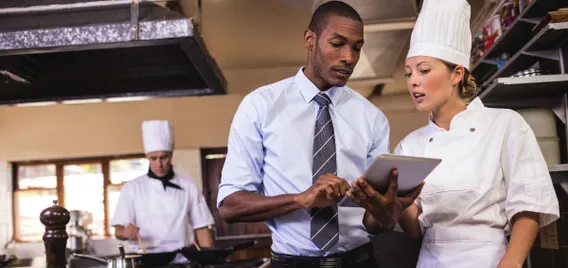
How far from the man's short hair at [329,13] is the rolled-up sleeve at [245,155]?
12.2 inches

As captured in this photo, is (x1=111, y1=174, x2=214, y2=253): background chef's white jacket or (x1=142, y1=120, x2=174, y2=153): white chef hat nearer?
(x1=111, y1=174, x2=214, y2=253): background chef's white jacket

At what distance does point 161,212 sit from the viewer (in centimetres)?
439

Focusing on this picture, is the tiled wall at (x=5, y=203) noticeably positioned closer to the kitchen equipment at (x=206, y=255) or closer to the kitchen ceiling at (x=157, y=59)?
the kitchen ceiling at (x=157, y=59)

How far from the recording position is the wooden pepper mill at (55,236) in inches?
65.7

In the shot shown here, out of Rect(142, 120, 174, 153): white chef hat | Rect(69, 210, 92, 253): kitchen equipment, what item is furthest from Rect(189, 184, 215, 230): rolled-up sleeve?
Rect(69, 210, 92, 253): kitchen equipment

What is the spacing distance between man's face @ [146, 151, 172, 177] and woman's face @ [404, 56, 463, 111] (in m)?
2.77

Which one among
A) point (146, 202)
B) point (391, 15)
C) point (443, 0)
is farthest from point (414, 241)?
point (146, 202)

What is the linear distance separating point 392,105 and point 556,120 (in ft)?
19.5

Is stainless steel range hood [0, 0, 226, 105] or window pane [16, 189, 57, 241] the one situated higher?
stainless steel range hood [0, 0, 226, 105]

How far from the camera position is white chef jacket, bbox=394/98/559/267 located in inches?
72.8

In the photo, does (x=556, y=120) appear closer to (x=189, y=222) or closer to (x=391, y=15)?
(x=391, y=15)

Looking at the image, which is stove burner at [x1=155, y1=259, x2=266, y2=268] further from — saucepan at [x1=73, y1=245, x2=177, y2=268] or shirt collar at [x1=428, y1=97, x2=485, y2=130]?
shirt collar at [x1=428, y1=97, x2=485, y2=130]

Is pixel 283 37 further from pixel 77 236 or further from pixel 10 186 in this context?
pixel 10 186

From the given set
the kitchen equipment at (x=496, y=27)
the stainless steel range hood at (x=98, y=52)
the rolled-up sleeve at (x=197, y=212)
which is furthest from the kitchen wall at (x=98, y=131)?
the kitchen equipment at (x=496, y=27)
